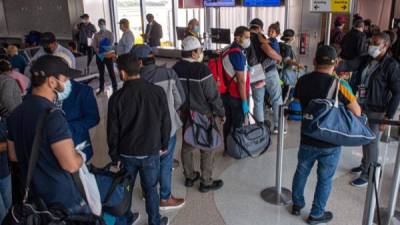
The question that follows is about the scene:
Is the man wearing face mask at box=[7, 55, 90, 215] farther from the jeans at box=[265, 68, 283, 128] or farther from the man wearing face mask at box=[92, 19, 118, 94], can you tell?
the man wearing face mask at box=[92, 19, 118, 94]

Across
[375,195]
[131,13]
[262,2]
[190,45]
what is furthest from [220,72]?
[131,13]

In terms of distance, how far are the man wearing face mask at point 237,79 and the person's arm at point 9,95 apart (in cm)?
208

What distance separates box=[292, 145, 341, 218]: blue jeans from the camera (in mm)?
2742

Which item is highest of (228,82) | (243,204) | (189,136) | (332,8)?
(332,8)

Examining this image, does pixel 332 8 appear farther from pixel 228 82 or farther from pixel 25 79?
pixel 25 79

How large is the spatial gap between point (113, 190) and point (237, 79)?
1.95 m

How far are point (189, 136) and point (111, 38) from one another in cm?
482

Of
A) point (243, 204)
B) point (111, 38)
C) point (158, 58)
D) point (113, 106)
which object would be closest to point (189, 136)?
point (243, 204)

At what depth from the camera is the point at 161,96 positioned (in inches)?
101

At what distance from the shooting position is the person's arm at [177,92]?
301 centimetres

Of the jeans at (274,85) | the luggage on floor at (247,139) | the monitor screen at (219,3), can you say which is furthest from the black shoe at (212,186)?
the monitor screen at (219,3)

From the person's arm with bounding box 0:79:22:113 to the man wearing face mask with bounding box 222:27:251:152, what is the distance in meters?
2.08

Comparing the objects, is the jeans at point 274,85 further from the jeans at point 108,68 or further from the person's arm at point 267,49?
the jeans at point 108,68

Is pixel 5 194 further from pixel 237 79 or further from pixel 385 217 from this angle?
pixel 385 217
